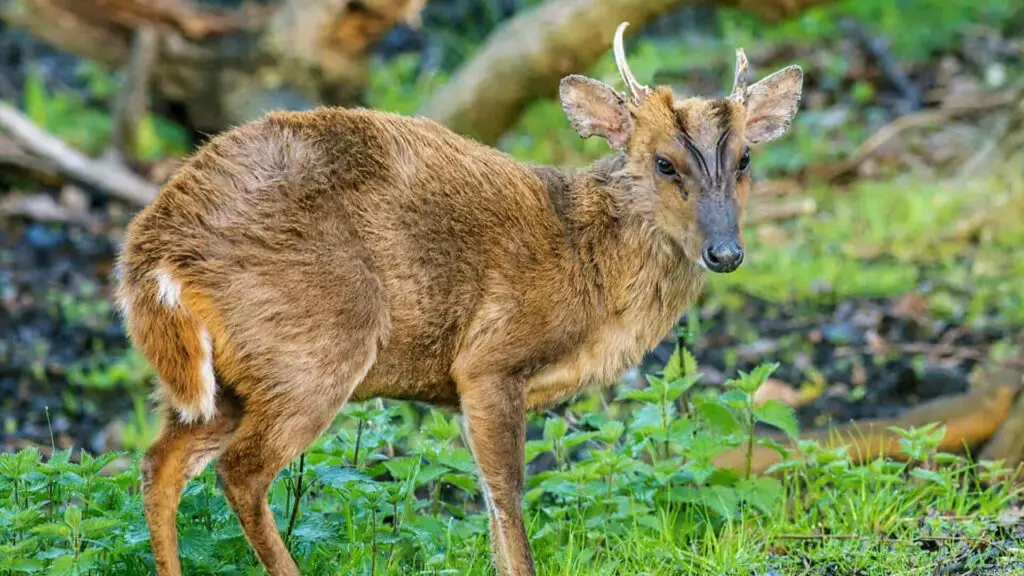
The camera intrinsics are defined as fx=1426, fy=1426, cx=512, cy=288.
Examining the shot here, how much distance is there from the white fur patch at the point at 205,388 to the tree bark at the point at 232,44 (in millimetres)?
5664

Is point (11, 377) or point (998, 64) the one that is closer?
point (11, 377)

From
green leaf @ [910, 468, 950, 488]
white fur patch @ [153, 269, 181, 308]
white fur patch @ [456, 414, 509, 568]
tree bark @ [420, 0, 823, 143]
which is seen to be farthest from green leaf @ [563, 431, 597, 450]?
tree bark @ [420, 0, 823, 143]

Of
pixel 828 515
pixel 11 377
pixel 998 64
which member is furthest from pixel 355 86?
pixel 828 515

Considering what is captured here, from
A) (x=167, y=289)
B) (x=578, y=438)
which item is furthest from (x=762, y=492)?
(x=167, y=289)

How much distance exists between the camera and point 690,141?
15.5ft

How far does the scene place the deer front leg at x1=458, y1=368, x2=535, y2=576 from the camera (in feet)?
14.9

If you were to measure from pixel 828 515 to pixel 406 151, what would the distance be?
1903 millimetres

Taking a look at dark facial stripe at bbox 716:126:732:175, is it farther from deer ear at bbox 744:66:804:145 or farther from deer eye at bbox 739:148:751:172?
deer ear at bbox 744:66:804:145

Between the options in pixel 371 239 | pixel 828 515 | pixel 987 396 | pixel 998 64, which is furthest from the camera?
pixel 998 64

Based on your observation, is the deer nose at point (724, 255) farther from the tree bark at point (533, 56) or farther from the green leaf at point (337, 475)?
the tree bark at point (533, 56)

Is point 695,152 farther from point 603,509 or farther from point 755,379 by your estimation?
point 603,509

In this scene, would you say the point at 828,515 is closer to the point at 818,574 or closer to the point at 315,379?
the point at 818,574

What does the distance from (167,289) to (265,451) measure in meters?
0.55

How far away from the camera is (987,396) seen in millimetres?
5859
